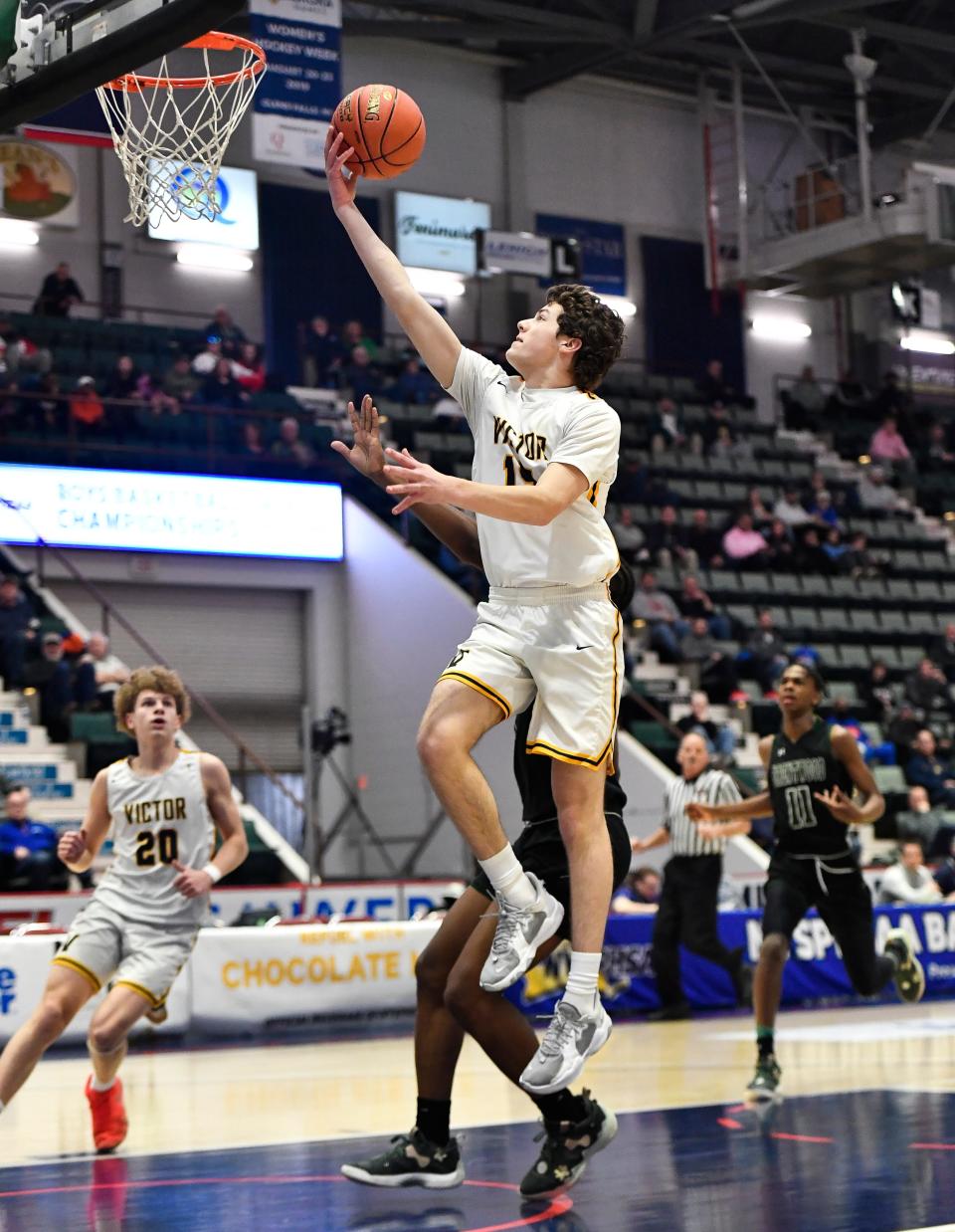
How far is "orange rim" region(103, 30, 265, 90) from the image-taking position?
281 inches

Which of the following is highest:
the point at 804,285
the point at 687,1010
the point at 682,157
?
the point at 682,157

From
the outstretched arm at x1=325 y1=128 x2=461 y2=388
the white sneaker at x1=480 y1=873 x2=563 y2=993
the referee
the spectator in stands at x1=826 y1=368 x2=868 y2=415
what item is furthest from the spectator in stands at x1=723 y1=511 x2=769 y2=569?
the white sneaker at x1=480 y1=873 x2=563 y2=993

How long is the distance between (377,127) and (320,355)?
19871mm

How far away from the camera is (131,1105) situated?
9.36 m

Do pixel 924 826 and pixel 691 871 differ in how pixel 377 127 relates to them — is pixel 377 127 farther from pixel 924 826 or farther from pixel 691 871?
pixel 924 826

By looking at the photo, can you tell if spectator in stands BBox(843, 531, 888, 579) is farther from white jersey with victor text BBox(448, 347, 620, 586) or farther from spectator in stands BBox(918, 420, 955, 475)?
white jersey with victor text BBox(448, 347, 620, 586)

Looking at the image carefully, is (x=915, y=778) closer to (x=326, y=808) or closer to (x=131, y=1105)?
(x=326, y=808)

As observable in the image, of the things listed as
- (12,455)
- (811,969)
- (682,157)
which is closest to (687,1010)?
(811,969)

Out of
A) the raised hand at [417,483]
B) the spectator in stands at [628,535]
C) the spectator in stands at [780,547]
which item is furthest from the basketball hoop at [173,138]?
the spectator in stands at [780,547]

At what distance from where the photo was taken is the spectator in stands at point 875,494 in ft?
92.0

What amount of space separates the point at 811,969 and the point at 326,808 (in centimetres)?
848

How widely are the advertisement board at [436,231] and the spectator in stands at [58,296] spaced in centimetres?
553

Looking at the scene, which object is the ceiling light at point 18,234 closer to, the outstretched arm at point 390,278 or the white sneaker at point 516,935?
the outstretched arm at point 390,278

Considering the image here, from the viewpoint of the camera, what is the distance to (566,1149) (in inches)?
216
